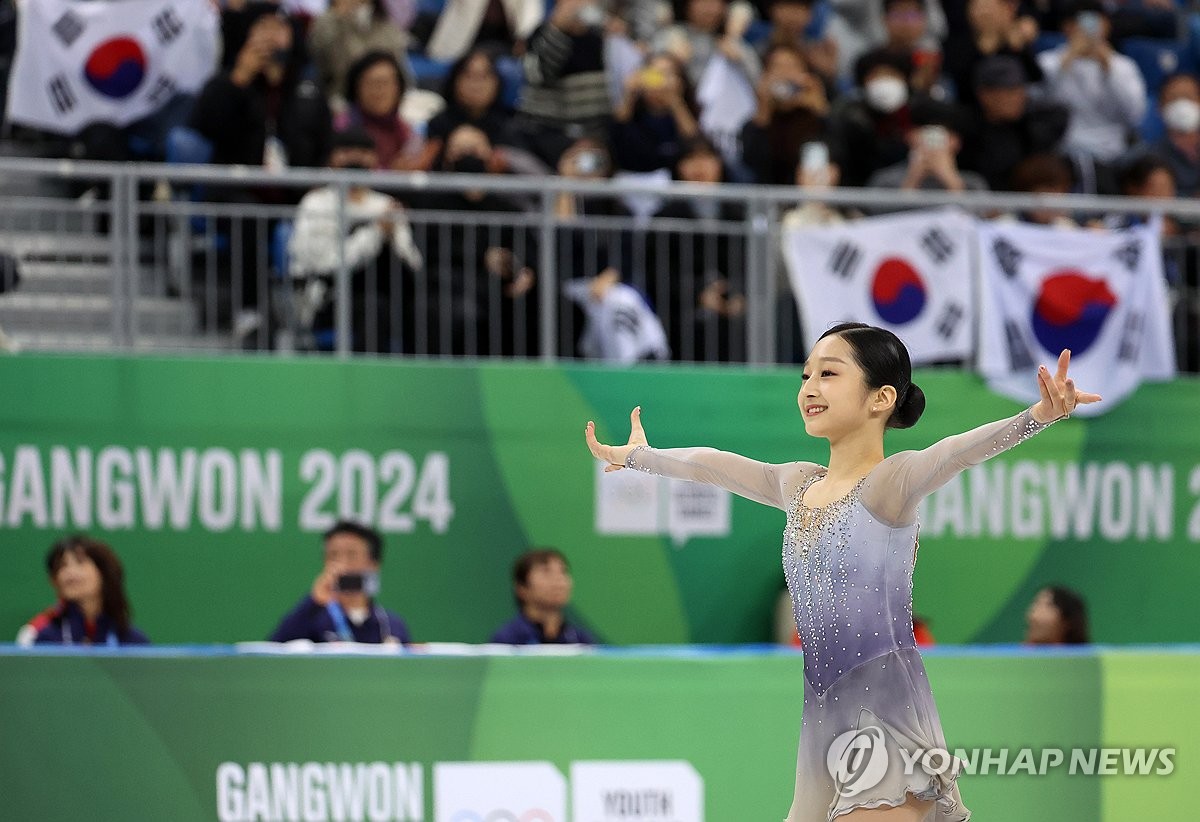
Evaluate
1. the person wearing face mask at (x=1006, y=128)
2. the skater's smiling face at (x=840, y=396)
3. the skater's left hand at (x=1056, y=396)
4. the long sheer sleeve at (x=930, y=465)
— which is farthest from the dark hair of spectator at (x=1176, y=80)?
the skater's left hand at (x=1056, y=396)

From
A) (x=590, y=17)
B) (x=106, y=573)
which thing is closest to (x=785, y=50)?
(x=590, y=17)

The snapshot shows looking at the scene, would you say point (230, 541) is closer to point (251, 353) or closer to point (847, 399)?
point (251, 353)

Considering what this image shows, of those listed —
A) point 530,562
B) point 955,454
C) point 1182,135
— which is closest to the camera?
point 955,454

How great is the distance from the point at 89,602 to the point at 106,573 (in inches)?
6.0

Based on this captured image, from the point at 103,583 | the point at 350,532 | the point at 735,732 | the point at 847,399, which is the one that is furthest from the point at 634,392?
the point at 847,399

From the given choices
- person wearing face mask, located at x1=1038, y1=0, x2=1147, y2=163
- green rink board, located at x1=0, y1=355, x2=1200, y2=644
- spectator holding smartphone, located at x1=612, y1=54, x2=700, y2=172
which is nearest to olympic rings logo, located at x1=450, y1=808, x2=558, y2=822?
green rink board, located at x1=0, y1=355, x2=1200, y2=644

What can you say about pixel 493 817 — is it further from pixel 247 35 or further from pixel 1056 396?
pixel 247 35

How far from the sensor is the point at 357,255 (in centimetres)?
1009

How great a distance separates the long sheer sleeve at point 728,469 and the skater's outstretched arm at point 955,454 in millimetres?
376

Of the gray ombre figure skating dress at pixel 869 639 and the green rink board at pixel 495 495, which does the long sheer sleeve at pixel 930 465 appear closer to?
the gray ombre figure skating dress at pixel 869 639

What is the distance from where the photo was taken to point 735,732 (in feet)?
21.6

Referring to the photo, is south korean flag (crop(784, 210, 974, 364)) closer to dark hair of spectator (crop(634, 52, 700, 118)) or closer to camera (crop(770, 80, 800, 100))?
camera (crop(770, 80, 800, 100))

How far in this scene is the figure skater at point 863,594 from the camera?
463cm

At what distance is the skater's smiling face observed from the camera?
475 centimetres
